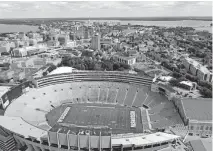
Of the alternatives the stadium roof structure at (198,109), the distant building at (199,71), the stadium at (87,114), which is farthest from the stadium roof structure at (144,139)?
the distant building at (199,71)

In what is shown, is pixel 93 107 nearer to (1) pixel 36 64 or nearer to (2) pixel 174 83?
(2) pixel 174 83

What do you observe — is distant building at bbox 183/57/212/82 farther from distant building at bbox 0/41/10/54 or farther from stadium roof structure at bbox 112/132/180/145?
distant building at bbox 0/41/10/54

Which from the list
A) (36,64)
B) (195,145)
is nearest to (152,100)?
(195,145)

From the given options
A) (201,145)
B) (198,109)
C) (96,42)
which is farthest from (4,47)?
(201,145)

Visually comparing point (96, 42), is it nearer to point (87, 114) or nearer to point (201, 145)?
point (87, 114)

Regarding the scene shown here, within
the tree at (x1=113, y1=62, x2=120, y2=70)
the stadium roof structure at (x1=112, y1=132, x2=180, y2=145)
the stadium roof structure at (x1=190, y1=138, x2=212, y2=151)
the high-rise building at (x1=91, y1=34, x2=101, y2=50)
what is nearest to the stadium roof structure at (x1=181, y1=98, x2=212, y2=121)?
the stadium roof structure at (x1=190, y1=138, x2=212, y2=151)
